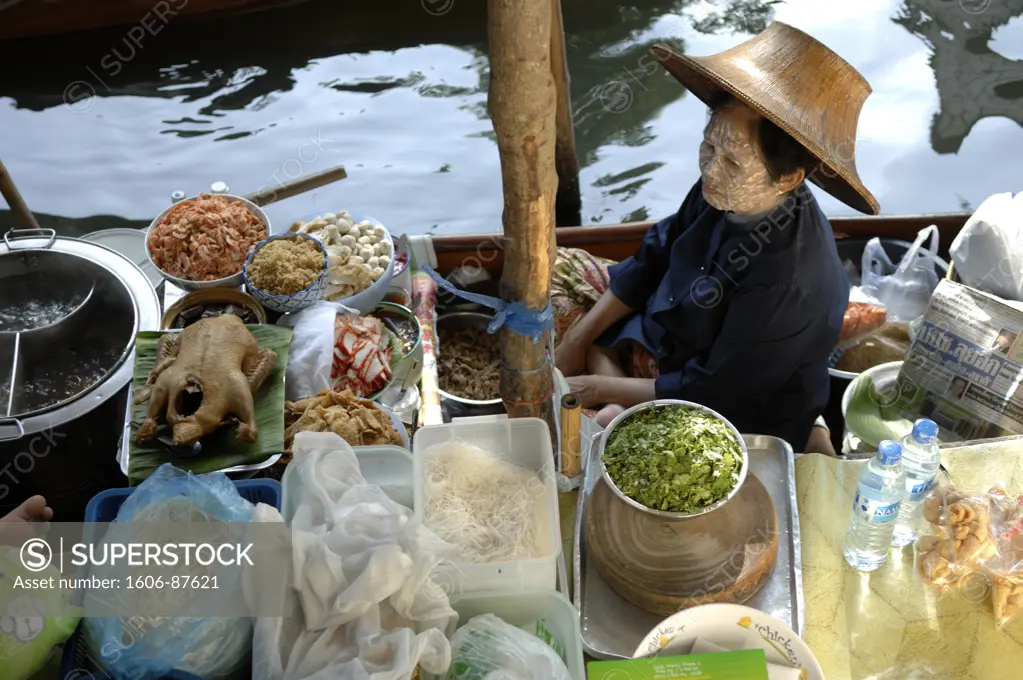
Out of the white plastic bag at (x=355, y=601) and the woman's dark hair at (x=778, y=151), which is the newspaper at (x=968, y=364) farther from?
the white plastic bag at (x=355, y=601)

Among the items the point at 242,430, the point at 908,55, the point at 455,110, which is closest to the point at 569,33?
the point at 455,110

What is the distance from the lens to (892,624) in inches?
67.4

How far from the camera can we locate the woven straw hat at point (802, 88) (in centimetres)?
189

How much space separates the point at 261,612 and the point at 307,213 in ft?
10.4

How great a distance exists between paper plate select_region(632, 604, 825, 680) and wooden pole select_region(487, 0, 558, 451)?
715mm

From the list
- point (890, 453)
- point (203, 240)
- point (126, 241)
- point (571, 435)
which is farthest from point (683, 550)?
point (126, 241)

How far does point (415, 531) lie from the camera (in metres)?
1.43

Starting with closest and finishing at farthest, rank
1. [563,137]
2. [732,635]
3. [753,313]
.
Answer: [732,635] < [753,313] < [563,137]

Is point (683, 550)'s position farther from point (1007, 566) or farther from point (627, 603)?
point (1007, 566)

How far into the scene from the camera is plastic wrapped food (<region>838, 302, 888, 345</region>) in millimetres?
2893

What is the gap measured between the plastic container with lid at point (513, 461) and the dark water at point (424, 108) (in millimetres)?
2570

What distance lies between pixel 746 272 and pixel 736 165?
347 mm

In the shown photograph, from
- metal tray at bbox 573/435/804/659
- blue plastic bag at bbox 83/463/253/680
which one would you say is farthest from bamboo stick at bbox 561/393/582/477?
blue plastic bag at bbox 83/463/253/680

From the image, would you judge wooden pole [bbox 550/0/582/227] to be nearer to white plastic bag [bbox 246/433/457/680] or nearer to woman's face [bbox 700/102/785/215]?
woman's face [bbox 700/102/785/215]
